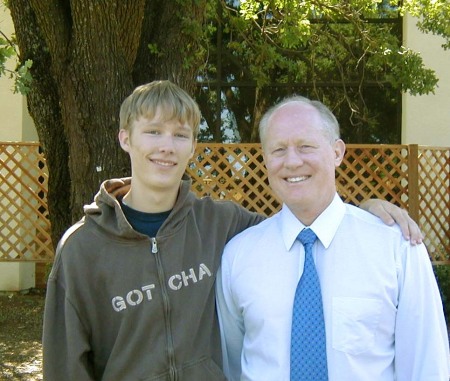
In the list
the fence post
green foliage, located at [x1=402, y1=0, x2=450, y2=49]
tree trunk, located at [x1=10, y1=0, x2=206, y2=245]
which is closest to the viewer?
tree trunk, located at [x1=10, y1=0, x2=206, y2=245]

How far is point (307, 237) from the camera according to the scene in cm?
251

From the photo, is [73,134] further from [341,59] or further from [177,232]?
[341,59]

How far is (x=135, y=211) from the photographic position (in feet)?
8.77

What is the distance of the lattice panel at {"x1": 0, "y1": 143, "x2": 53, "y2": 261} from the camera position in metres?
8.05

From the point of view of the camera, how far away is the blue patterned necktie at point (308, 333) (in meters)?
2.34

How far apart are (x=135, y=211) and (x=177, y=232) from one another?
18cm

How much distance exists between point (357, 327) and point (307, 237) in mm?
363

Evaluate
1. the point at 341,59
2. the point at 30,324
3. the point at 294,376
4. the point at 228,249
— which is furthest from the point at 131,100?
the point at 341,59

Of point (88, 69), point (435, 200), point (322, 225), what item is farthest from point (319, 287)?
point (435, 200)

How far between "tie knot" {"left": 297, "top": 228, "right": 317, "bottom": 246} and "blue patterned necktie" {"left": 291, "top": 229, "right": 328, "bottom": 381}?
0.10 m

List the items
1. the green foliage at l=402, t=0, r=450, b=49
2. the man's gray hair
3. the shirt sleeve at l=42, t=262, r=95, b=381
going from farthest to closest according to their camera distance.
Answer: the green foliage at l=402, t=0, r=450, b=49, the man's gray hair, the shirt sleeve at l=42, t=262, r=95, b=381

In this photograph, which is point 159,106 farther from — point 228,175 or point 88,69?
point 228,175

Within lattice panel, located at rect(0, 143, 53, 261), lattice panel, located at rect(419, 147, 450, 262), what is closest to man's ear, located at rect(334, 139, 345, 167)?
lattice panel, located at rect(419, 147, 450, 262)

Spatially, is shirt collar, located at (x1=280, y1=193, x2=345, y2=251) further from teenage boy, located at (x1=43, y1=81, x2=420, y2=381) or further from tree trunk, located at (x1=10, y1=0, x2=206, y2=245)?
tree trunk, located at (x1=10, y1=0, x2=206, y2=245)
